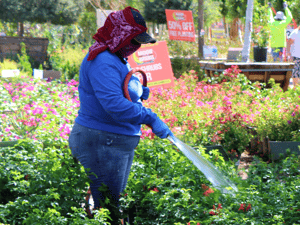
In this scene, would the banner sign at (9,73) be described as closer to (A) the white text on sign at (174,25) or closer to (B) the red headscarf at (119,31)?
(B) the red headscarf at (119,31)

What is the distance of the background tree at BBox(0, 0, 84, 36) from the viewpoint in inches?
646

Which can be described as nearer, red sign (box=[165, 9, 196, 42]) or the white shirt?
the white shirt

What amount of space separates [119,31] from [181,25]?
903 centimetres

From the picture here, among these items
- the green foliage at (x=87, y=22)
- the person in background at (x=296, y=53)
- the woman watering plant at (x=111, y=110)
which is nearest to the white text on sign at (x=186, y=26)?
the person in background at (x=296, y=53)

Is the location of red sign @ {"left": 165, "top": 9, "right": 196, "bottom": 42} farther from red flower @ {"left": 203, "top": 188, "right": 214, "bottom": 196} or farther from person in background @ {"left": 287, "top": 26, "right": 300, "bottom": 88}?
red flower @ {"left": 203, "top": 188, "right": 214, "bottom": 196}

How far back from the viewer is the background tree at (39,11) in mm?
16406

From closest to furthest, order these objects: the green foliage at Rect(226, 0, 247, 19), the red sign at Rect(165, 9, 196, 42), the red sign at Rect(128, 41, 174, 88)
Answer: the red sign at Rect(128, 41, 174, 88) < the red sign at Rect(165, 9, 196, 42) < the green foliage at Rect(226, 0, 247, 19)

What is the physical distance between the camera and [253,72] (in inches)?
303

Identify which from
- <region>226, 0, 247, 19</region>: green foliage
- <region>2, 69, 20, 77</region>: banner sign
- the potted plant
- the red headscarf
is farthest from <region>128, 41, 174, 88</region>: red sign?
<region>226, 0, 247, 19</region>: green foliage

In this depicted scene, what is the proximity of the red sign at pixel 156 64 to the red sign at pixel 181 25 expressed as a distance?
3840 millimetres

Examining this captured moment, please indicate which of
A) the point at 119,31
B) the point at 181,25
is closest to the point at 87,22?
the point at 181,25

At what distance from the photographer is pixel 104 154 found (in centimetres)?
242

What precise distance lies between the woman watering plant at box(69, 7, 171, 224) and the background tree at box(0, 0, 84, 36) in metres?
15.4

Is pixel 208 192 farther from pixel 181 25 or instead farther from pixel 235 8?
pixel 235 8
